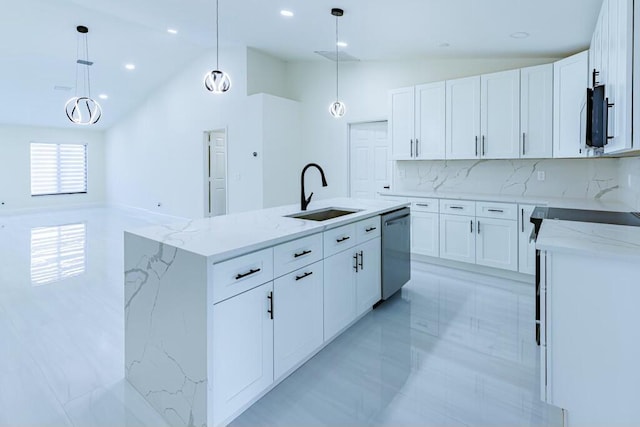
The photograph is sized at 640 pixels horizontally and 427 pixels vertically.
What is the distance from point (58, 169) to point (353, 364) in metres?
11.3

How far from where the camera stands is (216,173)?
7781mm

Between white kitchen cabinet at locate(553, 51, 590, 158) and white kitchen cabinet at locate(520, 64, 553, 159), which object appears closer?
white kitchen cabinet at locate(553, 51, 590, 158)

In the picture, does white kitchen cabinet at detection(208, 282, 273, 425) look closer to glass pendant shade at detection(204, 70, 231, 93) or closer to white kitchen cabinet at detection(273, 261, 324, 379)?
white kitchen cabinet at detection(273, 261, 324, 379)

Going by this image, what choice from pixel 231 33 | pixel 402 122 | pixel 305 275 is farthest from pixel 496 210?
pixel 231 33

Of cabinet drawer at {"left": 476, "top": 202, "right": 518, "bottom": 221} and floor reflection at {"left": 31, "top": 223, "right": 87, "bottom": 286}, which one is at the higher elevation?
cabinet drawer at {"left": 476, "top": 202, "right": 518, "bottom": 221}

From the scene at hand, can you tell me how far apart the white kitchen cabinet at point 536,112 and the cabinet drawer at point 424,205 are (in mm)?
1103

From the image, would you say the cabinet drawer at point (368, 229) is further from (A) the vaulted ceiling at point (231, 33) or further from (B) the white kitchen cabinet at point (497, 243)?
(A) the vaulted ceiling at point (231, 33)

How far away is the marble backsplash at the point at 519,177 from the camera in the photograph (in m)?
3.94

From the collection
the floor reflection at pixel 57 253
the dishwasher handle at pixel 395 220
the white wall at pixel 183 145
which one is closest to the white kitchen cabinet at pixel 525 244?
the dishwasher handle at pixel 395 220

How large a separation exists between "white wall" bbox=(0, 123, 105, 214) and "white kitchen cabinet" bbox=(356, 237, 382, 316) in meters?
10.5

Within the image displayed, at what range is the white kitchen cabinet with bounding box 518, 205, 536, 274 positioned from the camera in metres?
3.89

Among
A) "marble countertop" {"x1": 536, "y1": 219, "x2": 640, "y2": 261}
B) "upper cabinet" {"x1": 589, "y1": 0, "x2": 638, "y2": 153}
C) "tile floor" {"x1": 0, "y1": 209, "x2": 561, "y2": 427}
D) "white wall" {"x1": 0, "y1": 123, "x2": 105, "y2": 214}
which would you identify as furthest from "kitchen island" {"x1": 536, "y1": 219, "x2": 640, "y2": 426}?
"white wall" {"x1": 0, "y1": 123, "x2": 105, "y2": 214}

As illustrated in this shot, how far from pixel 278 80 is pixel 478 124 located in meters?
3.92

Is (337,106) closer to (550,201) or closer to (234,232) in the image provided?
(550,201)
